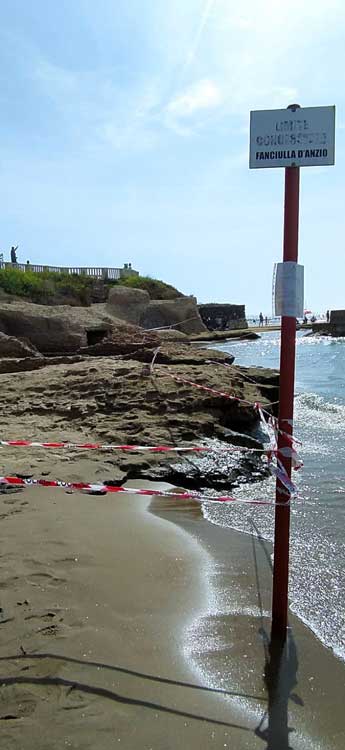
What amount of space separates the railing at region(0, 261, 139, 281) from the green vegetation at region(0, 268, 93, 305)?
152cm

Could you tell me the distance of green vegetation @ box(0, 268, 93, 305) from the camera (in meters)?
36.2

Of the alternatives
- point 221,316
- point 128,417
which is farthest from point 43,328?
point 221,316

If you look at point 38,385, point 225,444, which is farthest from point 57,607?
point 38,385

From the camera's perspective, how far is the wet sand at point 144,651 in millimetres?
2260

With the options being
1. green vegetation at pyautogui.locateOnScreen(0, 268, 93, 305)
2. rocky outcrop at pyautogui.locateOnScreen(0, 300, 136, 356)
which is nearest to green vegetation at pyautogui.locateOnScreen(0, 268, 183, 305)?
green vegetation at pyautogui.locateOnScreen(0, 268, 93, 305)

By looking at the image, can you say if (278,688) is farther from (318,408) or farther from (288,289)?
(318,408)

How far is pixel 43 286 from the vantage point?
127ft

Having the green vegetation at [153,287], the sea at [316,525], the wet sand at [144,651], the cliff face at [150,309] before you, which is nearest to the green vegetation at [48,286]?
the cliff face at [150,309]

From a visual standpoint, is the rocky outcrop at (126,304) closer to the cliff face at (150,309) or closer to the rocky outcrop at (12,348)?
the cliff face at (150,309)

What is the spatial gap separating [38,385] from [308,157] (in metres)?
6.96

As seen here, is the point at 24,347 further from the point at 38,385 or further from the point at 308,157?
the point at 308,157

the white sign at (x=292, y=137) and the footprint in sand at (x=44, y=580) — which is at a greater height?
the white sign at (x=292, y=137)

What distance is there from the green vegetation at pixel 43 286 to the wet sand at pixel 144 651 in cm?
3283

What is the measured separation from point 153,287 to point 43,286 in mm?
17062
